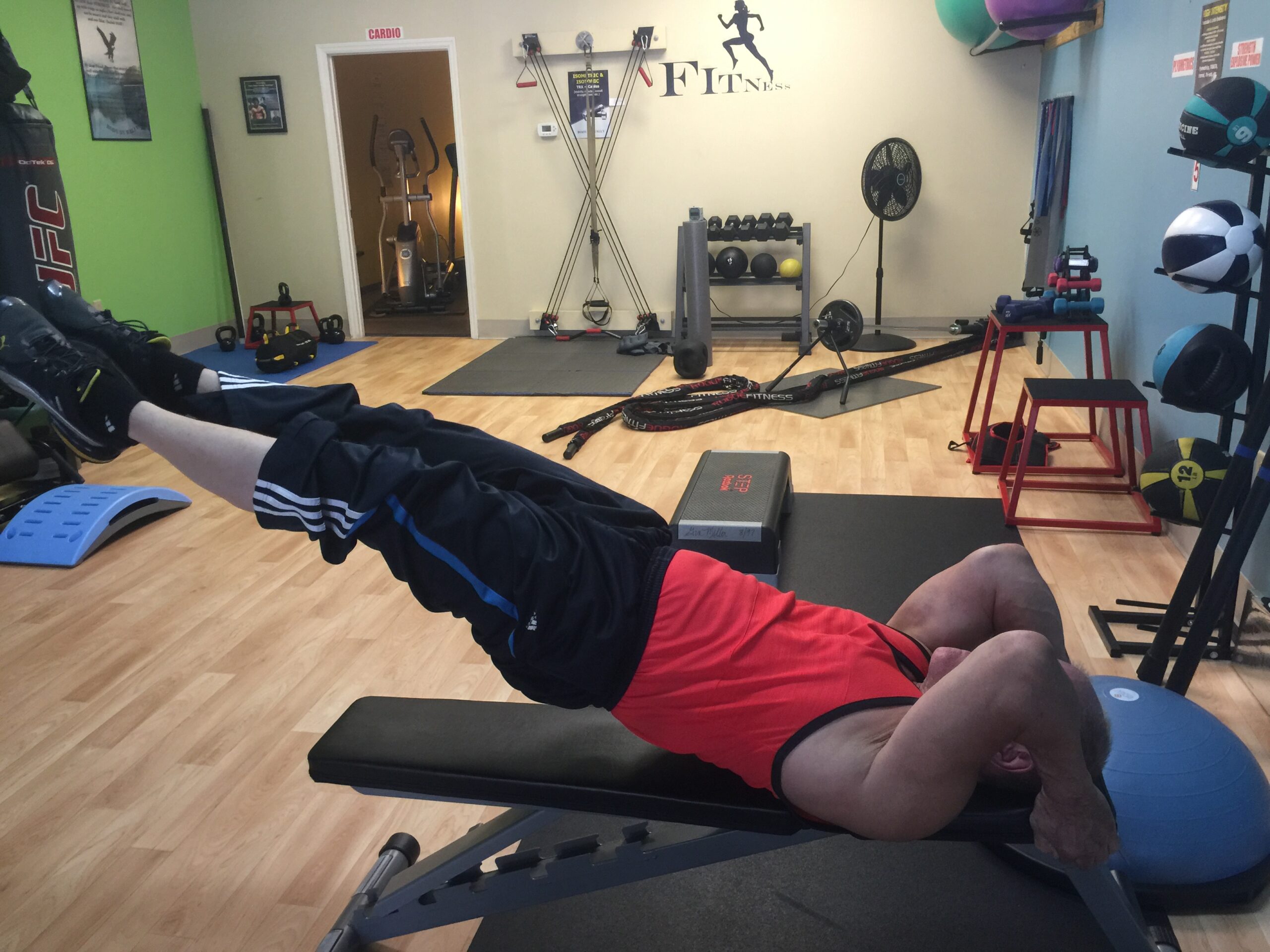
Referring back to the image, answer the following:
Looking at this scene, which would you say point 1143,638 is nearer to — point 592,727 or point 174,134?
point 592,727

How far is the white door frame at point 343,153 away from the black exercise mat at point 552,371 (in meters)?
0.75

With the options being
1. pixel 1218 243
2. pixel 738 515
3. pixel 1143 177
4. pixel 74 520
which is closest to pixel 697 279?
pixel 1143 177

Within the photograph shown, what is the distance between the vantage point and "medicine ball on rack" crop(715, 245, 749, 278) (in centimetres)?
558

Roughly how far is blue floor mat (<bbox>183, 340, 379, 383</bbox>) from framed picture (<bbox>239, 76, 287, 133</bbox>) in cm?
Answer: 143

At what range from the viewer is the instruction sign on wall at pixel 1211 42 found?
2605 millimetres

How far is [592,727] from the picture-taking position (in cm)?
146

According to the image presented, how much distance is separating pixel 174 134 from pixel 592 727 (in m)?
5.82

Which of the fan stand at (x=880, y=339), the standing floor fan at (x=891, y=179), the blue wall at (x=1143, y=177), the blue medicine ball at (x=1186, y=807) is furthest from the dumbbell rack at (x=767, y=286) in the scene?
the blue medicine ball at (x=1186, y=807)

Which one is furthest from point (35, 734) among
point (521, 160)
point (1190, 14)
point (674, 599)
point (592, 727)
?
point (521, 160)

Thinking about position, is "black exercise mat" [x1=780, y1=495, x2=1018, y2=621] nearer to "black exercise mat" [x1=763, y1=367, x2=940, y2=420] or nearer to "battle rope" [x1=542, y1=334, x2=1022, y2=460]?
"battle rope" [x1=542, y1=334, x2=1022, y2=460]

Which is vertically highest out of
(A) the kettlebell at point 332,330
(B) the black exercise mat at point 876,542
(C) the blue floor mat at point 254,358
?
(A) the kettlebell at point 332,330

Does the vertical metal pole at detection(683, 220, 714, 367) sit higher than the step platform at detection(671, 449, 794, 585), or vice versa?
the vertical metal pole at detection(683, 220, 714, 367)

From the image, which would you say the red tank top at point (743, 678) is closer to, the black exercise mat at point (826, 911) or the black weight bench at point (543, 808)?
the black weight bench at point (543, 808)

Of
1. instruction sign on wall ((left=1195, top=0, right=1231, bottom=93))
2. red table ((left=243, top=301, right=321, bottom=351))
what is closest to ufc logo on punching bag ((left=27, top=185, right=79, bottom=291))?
red table ((left=243, top=301, right=321, bottom=351))
